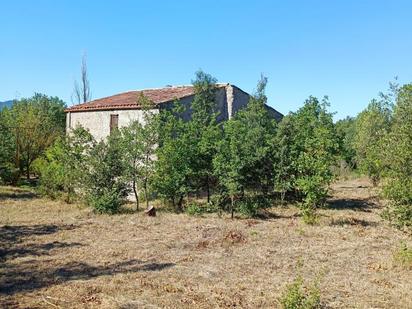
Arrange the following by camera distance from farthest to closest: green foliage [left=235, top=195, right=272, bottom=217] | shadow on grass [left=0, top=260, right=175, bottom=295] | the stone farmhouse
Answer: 1. the stone farmhouse
2. green foliage [left=235, top=195, right=272, bottom=217]
3. shadow on grass [left=0, top=260, right=175, bottom=295]

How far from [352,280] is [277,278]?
5.32 feet

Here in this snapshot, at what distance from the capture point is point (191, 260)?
10516 millimetres

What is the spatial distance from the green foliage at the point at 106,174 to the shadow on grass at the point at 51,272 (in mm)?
7384

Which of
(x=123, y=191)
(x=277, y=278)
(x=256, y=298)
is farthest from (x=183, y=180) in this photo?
(x=256, y=298)

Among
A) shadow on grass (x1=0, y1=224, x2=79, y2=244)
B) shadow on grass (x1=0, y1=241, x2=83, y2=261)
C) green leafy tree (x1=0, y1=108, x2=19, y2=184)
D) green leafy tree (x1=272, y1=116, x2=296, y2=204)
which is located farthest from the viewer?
green leafy tree (x1=0, y1=108, x2=19, y2=184)

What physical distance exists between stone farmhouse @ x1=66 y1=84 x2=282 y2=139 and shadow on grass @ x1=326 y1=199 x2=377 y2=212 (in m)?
8.38

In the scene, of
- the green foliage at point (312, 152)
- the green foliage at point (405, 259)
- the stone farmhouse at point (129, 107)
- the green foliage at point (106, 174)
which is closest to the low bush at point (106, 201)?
the green foliage at point (106, 174)

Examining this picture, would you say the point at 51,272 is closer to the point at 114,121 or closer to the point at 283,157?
the point at 283,157

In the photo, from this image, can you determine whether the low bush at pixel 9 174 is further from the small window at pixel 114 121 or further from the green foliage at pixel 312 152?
the green foliage at pixel 312 152

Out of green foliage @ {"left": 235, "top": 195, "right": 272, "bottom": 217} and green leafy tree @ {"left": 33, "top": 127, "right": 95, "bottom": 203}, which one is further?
green leafy tree @ {"left": 33, "top": 127, "right": 95, "bottom": 203}

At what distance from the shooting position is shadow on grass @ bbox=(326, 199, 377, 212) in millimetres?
19108

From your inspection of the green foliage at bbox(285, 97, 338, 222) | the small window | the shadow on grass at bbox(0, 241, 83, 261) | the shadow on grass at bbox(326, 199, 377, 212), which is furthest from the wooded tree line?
the shadow on grass at bbox(0, 241, 83, 261)

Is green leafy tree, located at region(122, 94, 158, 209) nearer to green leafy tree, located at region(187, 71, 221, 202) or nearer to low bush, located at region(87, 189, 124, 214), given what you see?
low bush, located at region(87, 189, 124, 214)

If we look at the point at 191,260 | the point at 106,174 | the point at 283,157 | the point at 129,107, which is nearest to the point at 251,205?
the point at 283,157
